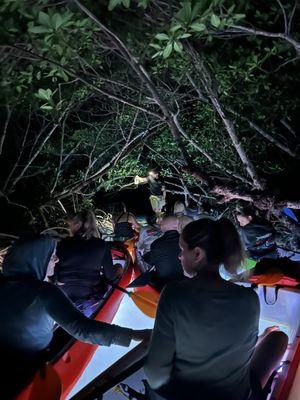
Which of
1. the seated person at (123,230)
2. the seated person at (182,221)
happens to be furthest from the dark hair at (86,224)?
the seated person at (123,230)

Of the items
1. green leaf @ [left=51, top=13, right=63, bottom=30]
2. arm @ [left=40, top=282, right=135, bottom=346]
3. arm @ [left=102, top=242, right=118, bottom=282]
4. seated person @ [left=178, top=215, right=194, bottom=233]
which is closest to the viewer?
arm @ [left=40, top=282, right=135, bottom=346]

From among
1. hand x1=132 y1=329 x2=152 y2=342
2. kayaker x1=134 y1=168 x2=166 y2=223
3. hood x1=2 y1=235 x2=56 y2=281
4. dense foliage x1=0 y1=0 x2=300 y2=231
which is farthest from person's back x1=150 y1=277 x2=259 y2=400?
kayaker x1=134 y1=168 x2=166 y2=223

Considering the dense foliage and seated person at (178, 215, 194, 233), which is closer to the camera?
the dense foliage

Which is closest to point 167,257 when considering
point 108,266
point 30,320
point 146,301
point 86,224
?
point 146,301

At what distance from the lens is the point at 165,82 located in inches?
278

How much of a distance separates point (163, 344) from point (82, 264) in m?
2.36

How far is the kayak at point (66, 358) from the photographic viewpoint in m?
2.40

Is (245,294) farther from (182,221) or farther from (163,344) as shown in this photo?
(182,221)

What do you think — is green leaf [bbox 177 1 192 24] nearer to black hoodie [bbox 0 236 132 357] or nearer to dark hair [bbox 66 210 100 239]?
black hoodie [bbox 0 236 132 357]

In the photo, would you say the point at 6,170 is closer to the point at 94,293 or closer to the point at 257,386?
the point at 94,293

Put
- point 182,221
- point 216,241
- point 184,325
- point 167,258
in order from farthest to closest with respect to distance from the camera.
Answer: point 182,221, point 167,258, point 216,241, point 184,325

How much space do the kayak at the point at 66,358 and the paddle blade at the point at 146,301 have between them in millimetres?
376

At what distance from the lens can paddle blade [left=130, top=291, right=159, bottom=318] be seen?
3857 millimetres

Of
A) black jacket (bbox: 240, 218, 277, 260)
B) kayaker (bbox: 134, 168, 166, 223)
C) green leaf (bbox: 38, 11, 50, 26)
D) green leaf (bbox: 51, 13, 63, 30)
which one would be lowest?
kayaker (bbox: 134, 168, 166, 223)
